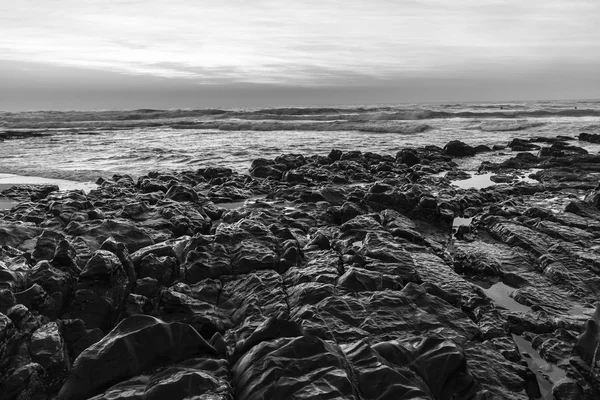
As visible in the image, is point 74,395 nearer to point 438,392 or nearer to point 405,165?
point 438,392

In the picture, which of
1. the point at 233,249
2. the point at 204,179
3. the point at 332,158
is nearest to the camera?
the point at 233,249

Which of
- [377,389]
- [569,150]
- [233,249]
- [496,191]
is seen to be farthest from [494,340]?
[569,150]

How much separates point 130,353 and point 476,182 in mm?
12099

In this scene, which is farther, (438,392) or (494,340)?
(494,340)

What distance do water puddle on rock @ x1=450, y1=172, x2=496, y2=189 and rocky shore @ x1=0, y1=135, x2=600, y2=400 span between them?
3.02 m

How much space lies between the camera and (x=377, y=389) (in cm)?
286

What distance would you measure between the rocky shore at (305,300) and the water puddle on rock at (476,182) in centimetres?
302

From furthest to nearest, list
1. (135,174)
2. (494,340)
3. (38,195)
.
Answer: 1. (135,174)
2. (38,195)
3. (494,340)

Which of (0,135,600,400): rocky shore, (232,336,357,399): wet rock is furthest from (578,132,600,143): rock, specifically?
(232,336,357,399): wet rock

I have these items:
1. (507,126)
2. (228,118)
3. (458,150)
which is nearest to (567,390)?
(458,150)

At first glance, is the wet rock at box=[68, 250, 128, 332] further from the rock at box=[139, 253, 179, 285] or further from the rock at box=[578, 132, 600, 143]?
the rock at box=[578, 132, 600, 143]

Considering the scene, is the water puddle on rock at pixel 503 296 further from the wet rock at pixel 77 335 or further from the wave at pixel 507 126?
the wave at pixel 507 126

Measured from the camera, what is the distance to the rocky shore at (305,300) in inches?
119

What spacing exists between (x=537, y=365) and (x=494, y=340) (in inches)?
16.4
